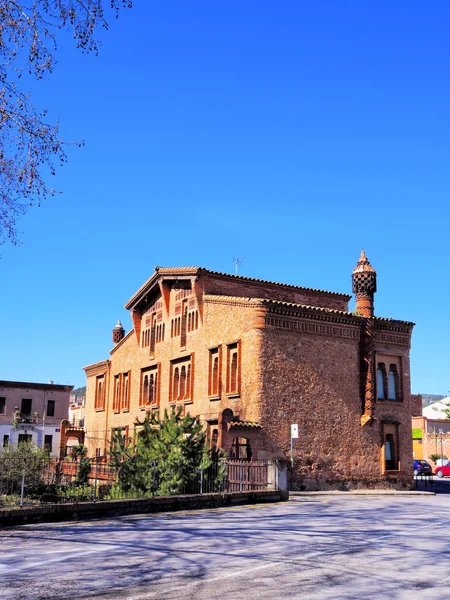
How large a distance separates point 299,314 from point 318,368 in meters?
2.41

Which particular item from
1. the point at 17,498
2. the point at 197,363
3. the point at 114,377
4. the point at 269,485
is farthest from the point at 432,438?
the point at 17,498

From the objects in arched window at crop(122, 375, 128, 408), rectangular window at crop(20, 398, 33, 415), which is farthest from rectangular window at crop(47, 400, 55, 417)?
arched window at crop(122, 375, 128, 408)

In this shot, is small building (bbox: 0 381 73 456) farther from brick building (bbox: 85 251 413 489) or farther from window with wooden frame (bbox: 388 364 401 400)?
window with wooden frame (bbox: 388 364 401 400)

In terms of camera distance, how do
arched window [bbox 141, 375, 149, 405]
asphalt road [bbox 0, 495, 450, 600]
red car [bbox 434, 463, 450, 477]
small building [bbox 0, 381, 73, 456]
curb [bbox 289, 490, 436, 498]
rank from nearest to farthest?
1. asphalt road [bbox 0, 495, 450, 600]
2. curb [bbox 289, 490, 436, 498]
3. arched window [bbox 141, 375, 149, 405]
4. red car [bbox 434, 463, 450, 477]
5. small building [bbox 0, 381, 73, 456]

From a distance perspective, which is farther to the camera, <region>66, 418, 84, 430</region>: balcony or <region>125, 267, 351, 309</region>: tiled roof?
<region>66, 418, 84, 430</region>: balcony

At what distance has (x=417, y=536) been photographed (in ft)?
39.4

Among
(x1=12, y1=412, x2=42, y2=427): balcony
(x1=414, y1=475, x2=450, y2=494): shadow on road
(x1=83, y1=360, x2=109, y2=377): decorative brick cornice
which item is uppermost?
(x1=83, y1=360, x2=109, y2=377): decorative brick cornice

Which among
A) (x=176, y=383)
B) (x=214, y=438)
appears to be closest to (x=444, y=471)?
(x=176, y=383)

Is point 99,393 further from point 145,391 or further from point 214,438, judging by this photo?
point 214,438

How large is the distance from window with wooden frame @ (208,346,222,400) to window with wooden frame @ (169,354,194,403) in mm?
1700

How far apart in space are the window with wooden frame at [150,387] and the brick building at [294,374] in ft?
1.35

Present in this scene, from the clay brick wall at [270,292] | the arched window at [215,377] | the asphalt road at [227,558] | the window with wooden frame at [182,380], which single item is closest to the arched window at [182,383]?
the window with wooden frame at [182,380]

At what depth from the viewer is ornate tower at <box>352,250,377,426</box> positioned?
27.2m

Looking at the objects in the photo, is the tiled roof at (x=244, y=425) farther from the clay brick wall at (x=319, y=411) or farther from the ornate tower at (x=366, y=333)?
the ornate tower at (x=366, y=333)
